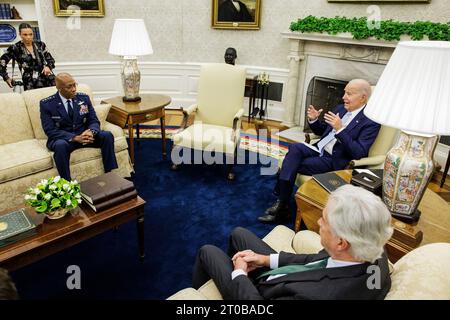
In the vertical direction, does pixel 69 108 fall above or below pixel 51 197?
above

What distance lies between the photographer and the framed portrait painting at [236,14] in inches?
208

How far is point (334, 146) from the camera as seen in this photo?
294 centimetres

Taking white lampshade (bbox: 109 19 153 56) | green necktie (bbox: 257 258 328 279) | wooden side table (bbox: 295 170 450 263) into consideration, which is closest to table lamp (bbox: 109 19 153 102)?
white lampshade (bbox: 109 19 153 56)

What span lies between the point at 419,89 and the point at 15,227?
226cm

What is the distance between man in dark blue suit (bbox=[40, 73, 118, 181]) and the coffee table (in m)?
0.98

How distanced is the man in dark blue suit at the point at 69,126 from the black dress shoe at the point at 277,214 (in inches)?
62.7

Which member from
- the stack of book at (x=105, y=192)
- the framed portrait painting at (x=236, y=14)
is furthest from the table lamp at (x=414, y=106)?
the framed portrait painting at (x=236, y=14)

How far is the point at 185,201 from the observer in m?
3.31

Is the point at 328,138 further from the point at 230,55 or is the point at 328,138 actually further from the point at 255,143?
the point at 230,55

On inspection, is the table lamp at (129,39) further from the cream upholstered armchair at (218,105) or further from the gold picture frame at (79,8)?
the gold picture frame at (79,8)

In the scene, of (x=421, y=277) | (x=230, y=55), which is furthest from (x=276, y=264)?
(x=230, y=55)

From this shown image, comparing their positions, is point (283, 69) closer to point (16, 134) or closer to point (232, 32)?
point (232, 32)

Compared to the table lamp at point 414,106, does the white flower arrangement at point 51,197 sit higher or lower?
lower

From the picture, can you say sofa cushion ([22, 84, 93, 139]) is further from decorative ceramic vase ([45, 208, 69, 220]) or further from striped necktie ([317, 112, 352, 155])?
striped necktie ([317, 112, 352, 155])
